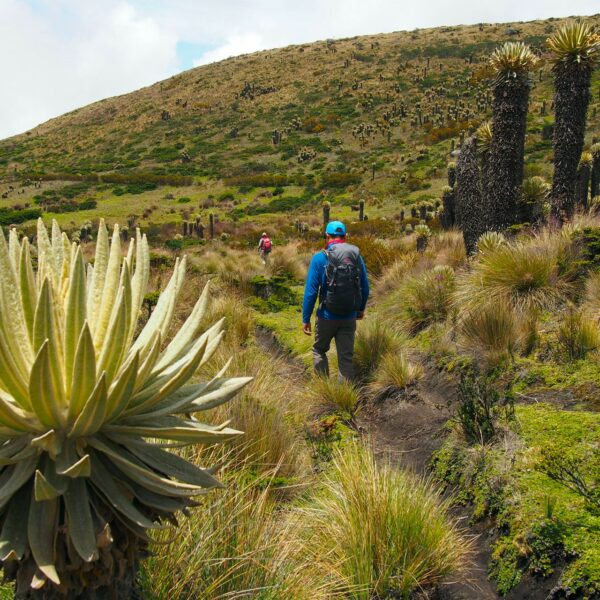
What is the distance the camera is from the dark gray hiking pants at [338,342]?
5.86 m

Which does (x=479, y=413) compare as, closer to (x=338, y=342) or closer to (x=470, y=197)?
(x=338, y=342)

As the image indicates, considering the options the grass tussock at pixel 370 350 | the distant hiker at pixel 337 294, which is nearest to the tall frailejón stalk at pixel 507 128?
the grass tussock at pixel 370 350

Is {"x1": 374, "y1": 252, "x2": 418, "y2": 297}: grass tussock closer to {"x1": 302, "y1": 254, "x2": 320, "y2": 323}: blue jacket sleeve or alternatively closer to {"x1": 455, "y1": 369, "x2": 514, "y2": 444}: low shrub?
{"x1": 302, "y1": 254, "x2": 320, "y2": 323}: blue jacket sleeve

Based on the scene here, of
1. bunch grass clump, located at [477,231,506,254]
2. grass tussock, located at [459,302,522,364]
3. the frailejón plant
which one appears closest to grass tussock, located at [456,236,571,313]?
grass tussock, located at [459,302,522,364]

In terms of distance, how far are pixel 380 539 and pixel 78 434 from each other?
2.21 m

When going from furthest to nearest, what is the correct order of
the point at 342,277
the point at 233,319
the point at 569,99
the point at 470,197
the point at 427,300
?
the point at 470,197 → the point at 569,99 → the point at 233,319 → the point at 427,300 → the point at 342,277

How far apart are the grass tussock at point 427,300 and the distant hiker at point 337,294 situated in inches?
76.9

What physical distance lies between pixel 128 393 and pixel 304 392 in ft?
15.1

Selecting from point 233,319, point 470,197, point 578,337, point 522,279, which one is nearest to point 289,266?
point 470,197

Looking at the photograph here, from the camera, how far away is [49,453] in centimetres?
142

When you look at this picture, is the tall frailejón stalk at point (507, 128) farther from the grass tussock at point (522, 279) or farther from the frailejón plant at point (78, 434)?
the frailejón plant at point (78, 434)

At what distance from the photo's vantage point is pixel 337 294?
5562 millimetres

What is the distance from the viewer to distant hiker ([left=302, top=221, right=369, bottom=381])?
18.2 feet

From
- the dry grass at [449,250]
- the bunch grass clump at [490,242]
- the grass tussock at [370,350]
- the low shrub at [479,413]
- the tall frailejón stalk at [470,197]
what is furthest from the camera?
the dry grass at [449,250]
